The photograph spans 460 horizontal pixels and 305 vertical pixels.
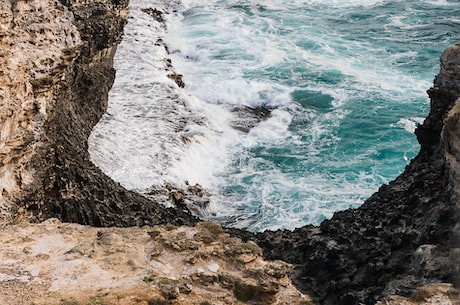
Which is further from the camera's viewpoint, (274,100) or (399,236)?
(274,100)

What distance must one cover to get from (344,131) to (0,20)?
2084 cm

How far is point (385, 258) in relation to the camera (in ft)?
49.6

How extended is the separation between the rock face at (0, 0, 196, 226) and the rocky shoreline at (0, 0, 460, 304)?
0.12 feet

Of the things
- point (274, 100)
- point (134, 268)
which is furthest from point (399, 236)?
point (274, 100)

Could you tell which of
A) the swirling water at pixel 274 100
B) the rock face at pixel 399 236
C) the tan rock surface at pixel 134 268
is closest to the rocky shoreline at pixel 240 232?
the rock face at pixel 399 236

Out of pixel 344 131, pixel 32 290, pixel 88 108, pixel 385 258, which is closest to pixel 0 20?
pixel 32 290

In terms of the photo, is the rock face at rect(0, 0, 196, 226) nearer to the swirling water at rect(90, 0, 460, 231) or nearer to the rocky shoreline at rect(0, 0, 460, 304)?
the rocky shoreline at rect(0, 0, 460, 304)

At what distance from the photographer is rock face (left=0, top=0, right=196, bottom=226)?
52.6ft

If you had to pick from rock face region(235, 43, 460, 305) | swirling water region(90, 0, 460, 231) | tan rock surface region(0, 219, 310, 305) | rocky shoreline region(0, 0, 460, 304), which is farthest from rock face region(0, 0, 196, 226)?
rock face region(235, 43, 460, 305)

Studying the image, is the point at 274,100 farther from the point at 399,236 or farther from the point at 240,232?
the point at 399,236

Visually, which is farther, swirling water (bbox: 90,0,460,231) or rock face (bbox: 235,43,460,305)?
swirling water (bbox: 90,0,460,231)

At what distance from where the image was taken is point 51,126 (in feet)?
60.1

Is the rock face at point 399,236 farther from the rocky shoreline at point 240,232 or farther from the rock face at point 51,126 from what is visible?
the rock face at point 51,126

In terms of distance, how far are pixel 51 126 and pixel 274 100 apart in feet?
62.3
